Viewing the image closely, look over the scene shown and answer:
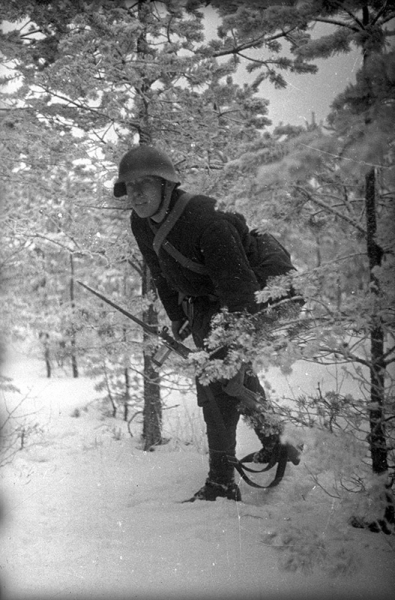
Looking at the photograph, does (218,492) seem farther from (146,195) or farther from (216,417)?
(146,195)

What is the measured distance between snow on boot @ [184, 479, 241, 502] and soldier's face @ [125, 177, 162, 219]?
2445mm

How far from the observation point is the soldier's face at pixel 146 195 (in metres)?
3.36

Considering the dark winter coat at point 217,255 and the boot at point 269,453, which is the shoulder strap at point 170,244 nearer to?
the dark winter coat at point 217,255

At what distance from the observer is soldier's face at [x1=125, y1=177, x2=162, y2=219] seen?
132 inches

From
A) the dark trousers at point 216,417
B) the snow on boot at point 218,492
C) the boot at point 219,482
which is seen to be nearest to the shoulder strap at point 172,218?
the dark trousers at point 216,417

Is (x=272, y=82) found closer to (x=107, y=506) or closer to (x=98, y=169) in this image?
(x=98, y=169)

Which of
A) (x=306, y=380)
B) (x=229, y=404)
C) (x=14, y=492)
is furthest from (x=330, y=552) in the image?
(x=306, y=380)

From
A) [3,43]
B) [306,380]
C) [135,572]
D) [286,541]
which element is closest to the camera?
[286,541]

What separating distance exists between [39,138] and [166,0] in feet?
7.39

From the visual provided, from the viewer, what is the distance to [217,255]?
3025 mm

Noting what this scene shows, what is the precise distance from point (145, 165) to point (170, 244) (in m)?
0.69

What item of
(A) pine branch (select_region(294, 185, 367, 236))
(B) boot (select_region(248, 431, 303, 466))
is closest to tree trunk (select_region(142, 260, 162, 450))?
(B) boot (select_region(248, 431, 303, 466))

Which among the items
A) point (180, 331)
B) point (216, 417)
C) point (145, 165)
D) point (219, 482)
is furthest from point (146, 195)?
point (219, 482)

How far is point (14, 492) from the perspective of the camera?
12.9 feet
